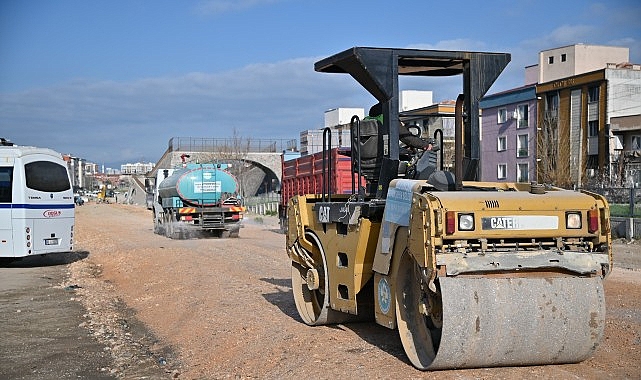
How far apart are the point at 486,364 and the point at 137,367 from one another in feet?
12.6

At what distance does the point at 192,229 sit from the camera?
2795 cm

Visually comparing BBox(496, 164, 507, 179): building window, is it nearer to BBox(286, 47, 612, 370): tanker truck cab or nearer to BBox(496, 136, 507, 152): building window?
BBox(496, 136, 507, 152): building window

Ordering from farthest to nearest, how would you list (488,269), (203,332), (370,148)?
(203,332)
(370,148)
(488,269)

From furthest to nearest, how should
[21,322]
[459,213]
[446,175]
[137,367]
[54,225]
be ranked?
[54,225] < [21,322] < [137,367] < [446,175] < [459,213]

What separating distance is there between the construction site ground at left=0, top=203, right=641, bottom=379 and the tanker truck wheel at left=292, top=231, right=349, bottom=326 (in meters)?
0.15

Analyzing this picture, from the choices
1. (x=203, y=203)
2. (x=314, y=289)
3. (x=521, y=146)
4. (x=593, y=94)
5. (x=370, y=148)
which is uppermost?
(x=593, y=94)

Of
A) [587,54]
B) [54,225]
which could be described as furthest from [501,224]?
[587,54]

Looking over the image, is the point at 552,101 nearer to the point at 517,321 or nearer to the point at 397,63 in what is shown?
the point at 397,63

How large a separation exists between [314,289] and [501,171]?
53.3 meters

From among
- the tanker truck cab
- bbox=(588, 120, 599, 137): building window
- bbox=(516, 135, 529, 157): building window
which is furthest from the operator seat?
bbox=(516, 135, 529, 157): building window

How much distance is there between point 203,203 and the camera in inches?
1112

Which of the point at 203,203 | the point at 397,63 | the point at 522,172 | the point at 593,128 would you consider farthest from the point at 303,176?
the point at 522,172

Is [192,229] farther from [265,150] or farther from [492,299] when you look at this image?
[265,150]

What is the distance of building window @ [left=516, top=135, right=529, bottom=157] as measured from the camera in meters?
58.0
